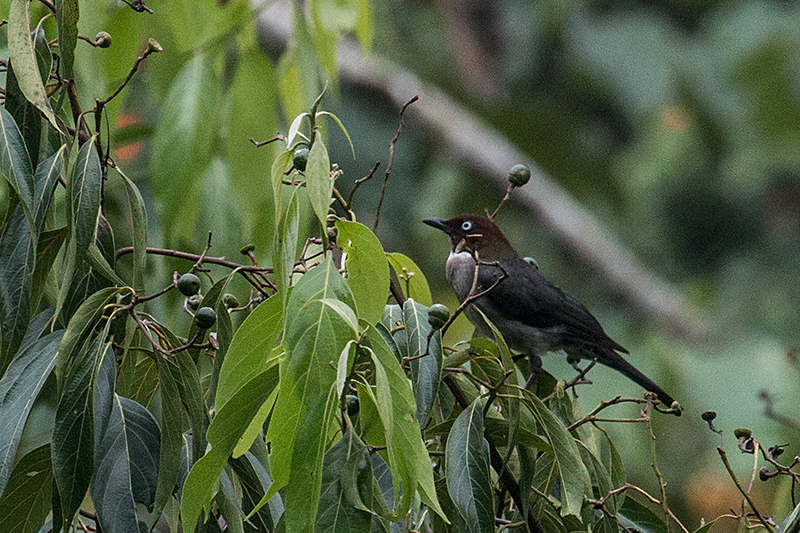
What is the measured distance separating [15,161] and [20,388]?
1.29 ft

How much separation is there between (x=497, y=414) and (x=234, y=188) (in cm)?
158

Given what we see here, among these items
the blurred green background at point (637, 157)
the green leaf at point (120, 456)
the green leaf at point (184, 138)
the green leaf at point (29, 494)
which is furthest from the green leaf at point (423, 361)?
the blurred green background at point (637, 157)

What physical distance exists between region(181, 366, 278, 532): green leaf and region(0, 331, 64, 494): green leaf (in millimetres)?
308

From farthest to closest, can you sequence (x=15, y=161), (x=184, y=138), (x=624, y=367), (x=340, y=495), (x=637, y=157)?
(x=637, y=157) → (x=624, y=367) → (x=184, y=138) → (x=15, y=161) → (x=340, y=495)

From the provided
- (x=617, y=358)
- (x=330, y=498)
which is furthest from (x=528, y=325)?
(x=330, y=498)

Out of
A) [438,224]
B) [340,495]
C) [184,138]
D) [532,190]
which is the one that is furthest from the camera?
[532,190]

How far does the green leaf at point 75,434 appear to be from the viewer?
160 cm

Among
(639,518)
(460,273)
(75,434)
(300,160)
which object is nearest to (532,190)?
(460,273)

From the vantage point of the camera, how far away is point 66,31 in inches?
69.4

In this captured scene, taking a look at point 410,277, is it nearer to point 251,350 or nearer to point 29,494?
point 251,350

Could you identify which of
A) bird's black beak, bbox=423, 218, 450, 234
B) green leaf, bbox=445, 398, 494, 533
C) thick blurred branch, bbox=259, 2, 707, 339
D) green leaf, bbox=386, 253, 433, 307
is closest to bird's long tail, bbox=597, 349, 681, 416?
bird's black beak, bbox=423, 218, 450, 234

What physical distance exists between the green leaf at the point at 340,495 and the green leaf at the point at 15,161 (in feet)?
2.06

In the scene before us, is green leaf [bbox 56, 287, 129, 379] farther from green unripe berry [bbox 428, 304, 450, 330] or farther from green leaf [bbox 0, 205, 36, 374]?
green unripe berry [bbox 428, 304, 450, 330]

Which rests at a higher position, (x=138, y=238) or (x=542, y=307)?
(x=138, y=238)
